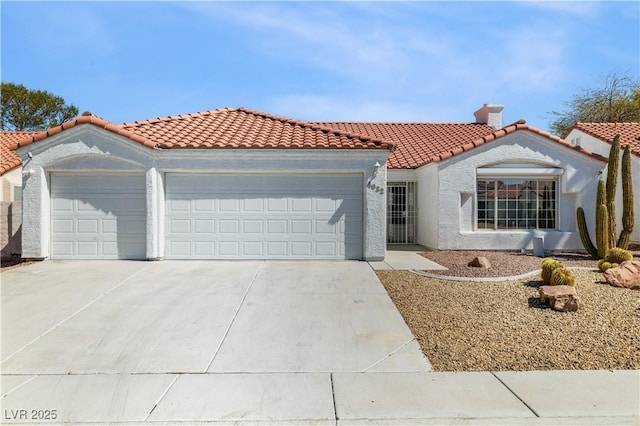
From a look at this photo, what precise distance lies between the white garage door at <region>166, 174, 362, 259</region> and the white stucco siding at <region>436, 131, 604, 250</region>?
13.2 feet

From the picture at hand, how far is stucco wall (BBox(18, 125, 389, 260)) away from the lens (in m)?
12.0

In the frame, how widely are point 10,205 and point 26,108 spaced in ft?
84.0

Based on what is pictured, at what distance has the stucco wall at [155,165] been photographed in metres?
12.0

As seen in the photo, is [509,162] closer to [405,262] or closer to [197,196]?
[405,262]

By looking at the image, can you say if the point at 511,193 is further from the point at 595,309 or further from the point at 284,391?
the point at 284,391

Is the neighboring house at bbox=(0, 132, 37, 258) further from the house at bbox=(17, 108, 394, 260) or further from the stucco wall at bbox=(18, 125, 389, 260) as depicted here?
the house at bbox=(17, 108, 394, 260)

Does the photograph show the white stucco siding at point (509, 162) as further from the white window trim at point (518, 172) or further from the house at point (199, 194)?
the house at point (199, 194)

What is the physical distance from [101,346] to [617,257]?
439 inches

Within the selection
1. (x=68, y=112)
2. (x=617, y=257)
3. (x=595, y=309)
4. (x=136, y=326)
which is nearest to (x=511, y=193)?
(x=617, y=257)

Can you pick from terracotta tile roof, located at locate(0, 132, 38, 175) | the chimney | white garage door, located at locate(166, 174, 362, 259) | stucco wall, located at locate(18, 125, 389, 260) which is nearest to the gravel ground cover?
white garage door, located at locate(166, 174, 362, 259)

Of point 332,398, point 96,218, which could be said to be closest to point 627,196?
point 332,398

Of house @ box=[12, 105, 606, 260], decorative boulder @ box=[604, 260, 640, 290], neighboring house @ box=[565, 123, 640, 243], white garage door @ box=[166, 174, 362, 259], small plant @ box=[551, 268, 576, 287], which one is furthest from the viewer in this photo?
neighboring house @ box=[565, 123, 640, 243]

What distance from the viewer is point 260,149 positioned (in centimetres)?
1231

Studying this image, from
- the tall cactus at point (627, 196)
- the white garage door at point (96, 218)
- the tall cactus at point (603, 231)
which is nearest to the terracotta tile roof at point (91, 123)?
the white garage door at point (96, 218)
